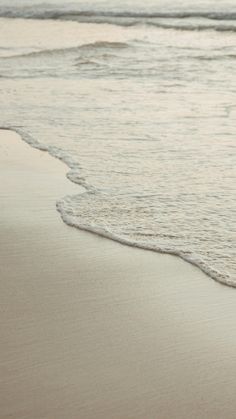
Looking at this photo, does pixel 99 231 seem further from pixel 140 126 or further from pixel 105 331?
pixel 140 126

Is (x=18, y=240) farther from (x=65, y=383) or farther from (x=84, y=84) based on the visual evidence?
(x=84, y=84)

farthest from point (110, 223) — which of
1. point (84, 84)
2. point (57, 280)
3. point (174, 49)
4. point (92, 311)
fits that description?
point (174, 49)

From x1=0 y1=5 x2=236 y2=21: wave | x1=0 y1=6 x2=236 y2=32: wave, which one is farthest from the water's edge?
x1=0 y1=5 x2=236 y2=21: wave

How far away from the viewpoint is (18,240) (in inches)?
157

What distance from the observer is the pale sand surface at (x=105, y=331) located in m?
2.69

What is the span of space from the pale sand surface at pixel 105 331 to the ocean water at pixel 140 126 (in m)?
0.21

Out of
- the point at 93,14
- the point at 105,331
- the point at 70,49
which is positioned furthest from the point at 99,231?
the point at 93,14

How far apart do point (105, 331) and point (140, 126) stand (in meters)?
3.21

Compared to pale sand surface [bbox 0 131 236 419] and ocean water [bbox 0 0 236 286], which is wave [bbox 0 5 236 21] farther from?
pale sand surface [bbox 0 131 236 419]

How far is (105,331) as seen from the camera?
312 cm

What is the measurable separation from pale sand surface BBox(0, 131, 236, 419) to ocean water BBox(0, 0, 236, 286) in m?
0.21

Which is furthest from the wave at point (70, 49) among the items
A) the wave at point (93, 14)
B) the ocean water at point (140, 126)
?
the wave at point (93, 14)

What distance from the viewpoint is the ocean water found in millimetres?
4148

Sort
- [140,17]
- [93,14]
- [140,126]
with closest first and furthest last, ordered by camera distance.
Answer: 1. [140,126]
2. [140,17]
3. [93,14]
